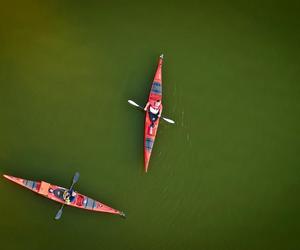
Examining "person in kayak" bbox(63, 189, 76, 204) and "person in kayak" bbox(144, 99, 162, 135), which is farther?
"person in kayak" bbox(144, 99, 162, 135)

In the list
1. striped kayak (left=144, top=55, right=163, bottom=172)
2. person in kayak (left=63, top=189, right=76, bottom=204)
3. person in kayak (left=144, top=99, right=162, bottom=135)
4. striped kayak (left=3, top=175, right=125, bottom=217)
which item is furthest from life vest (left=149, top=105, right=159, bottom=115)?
person in kayak (left=63, top=189, right=76, bottom=204)

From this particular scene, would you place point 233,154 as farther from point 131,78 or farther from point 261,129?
point 131,78

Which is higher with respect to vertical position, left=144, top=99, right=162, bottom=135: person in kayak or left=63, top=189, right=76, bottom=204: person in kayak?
left=144, top=99, right=162, bottom=135: person in kayak

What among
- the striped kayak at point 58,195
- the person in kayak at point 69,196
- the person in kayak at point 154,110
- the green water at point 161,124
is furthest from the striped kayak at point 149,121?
the person in kayak at point 69,196

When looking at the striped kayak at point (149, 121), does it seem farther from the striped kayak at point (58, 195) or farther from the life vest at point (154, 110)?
the striped kayak at point (58, 195)

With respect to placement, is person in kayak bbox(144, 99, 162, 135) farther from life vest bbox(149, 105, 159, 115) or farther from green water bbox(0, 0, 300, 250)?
green water bbox(0, 0, 300, 250)

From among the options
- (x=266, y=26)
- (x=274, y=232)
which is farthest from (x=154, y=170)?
(x=266, y=26)
